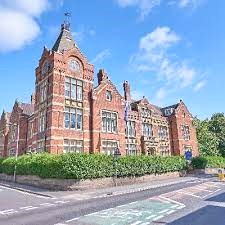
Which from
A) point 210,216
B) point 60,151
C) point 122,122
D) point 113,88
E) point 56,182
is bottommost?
point 210,216

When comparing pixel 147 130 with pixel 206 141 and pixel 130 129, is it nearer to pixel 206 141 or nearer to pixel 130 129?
pixel 130 129

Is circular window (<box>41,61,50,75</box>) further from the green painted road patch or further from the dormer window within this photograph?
the dormer window

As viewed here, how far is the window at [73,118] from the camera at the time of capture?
36.2 metres

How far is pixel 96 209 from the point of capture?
51.9 ft

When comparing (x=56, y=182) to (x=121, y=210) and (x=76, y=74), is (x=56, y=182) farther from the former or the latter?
(x=76, y=74)

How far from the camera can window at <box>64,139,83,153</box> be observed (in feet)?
116

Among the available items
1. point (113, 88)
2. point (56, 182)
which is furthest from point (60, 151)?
point (113, 88)

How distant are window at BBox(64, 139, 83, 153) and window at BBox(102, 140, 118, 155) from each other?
12.5 ft

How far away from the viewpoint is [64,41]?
40.4 meters

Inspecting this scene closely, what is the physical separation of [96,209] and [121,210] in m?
1.43

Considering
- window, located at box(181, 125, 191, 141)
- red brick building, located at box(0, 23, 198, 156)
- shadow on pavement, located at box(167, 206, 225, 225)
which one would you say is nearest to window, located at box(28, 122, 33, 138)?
red brick building, located at box(0, 23, 198, 156)

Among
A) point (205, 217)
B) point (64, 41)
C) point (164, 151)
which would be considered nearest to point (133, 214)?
point (205, 217)

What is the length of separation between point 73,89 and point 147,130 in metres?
17.3

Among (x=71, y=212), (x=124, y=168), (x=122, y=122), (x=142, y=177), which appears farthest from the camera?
(x=122, y=122)
